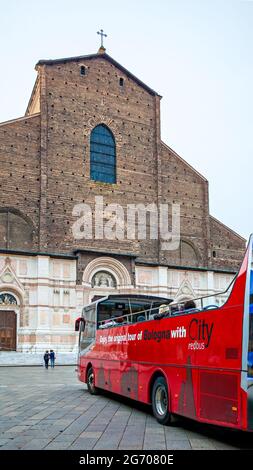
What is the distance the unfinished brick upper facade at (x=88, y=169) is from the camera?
29.9m

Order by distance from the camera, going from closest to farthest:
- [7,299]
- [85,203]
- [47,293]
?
[7,299], [47,293], [85,203]

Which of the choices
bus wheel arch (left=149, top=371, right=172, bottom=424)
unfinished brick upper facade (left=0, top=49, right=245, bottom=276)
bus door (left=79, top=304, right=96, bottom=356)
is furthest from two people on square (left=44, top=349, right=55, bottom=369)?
bus wheel arch (left=149, top=371, right=172, bottom=424)

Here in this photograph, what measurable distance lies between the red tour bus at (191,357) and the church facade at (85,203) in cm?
1672

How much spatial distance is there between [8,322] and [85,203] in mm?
8436

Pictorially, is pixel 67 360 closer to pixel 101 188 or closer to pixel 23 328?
pixel 23 328

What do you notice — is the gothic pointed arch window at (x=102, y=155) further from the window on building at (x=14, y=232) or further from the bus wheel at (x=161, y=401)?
the bus wheel at (x=161, y=401)

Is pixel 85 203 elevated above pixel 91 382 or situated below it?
above

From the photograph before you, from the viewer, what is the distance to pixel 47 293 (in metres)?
28.8

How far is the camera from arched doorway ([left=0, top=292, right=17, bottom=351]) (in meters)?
27.8

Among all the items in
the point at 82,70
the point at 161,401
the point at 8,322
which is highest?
the point at 82,70

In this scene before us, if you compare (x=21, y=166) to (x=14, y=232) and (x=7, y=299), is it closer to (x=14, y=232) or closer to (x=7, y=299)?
(x=14, y=232)

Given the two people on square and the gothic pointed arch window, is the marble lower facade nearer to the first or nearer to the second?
the two people on square

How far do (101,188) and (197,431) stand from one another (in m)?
24.6

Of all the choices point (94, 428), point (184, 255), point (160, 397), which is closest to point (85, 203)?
point (184, 255)
